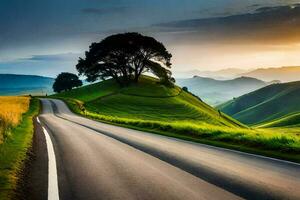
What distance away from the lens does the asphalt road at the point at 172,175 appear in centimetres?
850

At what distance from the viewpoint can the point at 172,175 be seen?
10.6 metres

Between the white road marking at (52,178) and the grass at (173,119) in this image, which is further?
the grass at (173,119)

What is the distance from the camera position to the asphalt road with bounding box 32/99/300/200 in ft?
27.9

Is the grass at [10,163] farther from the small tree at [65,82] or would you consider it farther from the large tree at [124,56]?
the small tree at [65,82]

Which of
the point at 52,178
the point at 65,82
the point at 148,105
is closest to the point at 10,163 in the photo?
the point at 52,178

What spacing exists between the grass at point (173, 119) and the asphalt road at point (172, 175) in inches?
89.0

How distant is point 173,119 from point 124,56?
33661 millimetres

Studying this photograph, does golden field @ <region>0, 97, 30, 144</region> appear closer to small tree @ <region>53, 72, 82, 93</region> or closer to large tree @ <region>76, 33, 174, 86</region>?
large tree @ <region>76, 33, 174, 86</region>

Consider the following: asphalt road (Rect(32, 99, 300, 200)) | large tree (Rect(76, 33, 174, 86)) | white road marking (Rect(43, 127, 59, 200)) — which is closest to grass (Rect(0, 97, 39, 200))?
white road marking (Rect(43, 127, 59, 200))

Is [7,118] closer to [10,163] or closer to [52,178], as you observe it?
[10,163]

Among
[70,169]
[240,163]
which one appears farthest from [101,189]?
[240,163]

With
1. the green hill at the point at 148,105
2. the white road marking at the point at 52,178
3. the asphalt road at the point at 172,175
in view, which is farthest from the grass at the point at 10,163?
the green hill at the point at 148,105

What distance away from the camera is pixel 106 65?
4045 inches

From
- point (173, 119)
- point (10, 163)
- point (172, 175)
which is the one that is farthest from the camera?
point (173, 119)
